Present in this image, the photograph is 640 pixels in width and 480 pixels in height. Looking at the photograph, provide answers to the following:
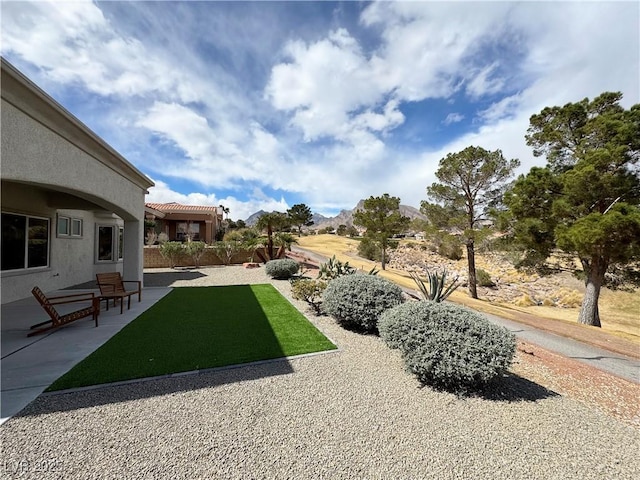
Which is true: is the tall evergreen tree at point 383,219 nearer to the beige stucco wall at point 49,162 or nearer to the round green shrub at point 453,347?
the beige stucco wall at point 49,162

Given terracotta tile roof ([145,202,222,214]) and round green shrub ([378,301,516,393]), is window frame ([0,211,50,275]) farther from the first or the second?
terracotta tile roof ([145,202,222,214])

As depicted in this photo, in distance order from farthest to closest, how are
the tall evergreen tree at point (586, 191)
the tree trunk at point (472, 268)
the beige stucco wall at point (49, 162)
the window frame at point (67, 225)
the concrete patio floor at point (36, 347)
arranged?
the tree trunk at point (472, 268) → the window frame at point (67, 225) → the tall evergreen tree at point (586, 191) → the beige stucco wall at point (49, 162) → the concrete patio floor at point (36, 347)

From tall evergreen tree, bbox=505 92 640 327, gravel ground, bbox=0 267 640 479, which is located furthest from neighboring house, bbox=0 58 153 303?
tall evergreen tree, bbox=505 92 640 327

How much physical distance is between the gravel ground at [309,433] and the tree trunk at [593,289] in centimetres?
1106

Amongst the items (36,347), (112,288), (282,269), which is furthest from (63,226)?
(282,269)

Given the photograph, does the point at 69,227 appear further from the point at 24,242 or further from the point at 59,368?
the point at 59,368

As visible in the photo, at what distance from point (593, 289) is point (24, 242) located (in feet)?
71.8

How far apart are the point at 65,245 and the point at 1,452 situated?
39.5ft

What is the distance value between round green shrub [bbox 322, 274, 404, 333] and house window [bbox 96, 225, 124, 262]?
509 inches

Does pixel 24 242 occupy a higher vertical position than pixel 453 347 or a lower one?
higher

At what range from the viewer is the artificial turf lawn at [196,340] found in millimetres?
4695

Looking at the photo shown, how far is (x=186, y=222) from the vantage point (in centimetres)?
3020

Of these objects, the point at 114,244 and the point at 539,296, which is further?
→ the point at 539,296

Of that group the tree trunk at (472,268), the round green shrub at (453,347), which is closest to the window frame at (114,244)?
the round green shrub at (453,347)
